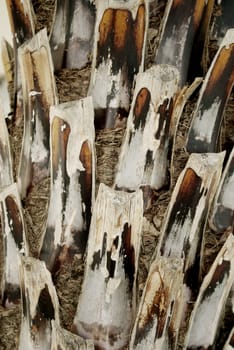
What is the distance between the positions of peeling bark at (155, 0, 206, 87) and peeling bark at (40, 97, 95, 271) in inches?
6.1

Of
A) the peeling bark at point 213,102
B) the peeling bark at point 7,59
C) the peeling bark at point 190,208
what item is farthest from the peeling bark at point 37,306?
the peeling bark at point 7,59

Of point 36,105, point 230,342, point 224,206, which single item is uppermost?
point 36,105

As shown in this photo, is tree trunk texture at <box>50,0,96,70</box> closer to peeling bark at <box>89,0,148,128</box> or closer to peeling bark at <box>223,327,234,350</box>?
peeling bark at <box>89,0,148,128</box>

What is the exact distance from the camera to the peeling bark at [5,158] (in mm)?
948

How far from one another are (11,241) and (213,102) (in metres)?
0.29

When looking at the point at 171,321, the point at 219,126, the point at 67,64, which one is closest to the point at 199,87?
the point at 219,126

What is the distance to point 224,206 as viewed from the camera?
0.93 meters

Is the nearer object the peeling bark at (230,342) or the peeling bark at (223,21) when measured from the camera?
the peeling bark at (230,342)

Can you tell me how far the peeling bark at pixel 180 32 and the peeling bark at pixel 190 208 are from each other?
6.0 inches

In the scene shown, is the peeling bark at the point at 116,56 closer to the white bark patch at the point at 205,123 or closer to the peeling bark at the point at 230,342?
the white bark patch at the point at 205,123

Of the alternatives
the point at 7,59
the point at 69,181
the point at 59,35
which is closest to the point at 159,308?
the point at 69,181

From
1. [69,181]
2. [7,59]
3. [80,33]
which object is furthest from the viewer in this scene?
[7,59]

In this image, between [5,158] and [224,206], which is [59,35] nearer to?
[5,158]

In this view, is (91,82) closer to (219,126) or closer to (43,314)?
(219,126)
